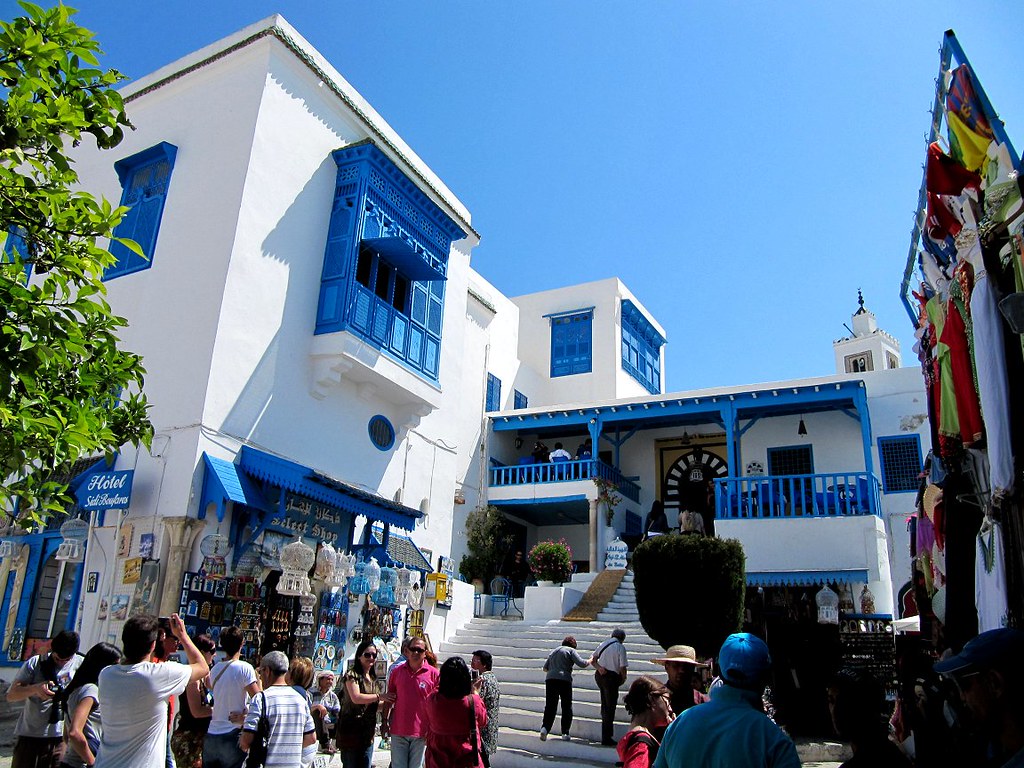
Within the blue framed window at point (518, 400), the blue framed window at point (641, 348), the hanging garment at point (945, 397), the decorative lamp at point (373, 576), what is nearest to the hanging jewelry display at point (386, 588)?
the decorative lamp at point (373, 576)

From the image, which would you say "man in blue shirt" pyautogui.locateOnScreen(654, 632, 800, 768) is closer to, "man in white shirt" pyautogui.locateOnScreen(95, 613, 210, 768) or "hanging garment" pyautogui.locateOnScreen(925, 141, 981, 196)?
"man in white shirt" pyautogui.locateOnScreen(95, 613, 210, 768)

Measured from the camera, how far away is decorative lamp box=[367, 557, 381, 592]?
11.7 meters

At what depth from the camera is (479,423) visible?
1942 cm

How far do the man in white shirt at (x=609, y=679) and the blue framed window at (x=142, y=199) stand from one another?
27.5 ft

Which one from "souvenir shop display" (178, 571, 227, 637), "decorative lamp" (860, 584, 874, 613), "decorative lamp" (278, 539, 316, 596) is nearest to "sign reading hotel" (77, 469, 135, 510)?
"souvenir shop display" (178, 571, 227, 637)

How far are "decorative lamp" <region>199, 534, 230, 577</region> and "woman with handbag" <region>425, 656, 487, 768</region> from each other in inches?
210

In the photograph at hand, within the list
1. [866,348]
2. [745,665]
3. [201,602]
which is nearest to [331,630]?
[201,602]

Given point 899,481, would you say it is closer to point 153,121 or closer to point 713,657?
point 713,657

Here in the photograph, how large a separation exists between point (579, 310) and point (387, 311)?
11960 mm

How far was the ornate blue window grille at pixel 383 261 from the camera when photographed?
12031 millimetres

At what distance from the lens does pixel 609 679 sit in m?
9.73

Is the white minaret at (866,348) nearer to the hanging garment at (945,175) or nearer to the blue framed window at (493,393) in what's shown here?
the blue framed window at (493,393)

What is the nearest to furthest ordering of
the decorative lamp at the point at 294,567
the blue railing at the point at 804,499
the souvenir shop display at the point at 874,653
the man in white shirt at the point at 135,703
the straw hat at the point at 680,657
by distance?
1. the man in white shirt at the point at 135,703
2. the straw hat at the point at 680,657
3. the souvenir shop display at the point at 874,653
4. the decorative lamp at the point at 294,567
5. the blue railing at the point at 804,499

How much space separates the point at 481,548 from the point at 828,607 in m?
7.56
